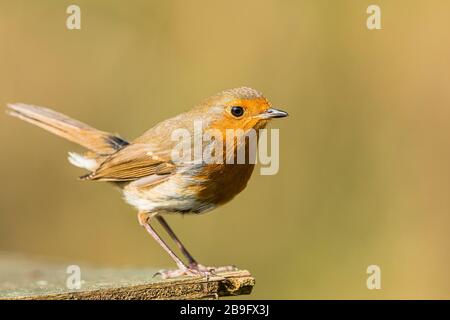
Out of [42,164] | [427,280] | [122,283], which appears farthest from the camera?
[42,164]

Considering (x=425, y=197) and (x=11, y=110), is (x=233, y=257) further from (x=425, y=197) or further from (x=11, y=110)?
(x=11, y=110)

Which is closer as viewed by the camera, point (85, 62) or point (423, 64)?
Answer: point (423, 64)

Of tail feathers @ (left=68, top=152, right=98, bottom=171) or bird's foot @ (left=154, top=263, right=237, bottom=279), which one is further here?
tail feathers @ (left=68, top=152, right=98, bottom=171)

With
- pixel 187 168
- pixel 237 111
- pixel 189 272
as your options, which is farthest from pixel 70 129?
pixel 189 272

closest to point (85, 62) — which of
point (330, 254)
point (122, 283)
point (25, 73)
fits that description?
point (25, 73)

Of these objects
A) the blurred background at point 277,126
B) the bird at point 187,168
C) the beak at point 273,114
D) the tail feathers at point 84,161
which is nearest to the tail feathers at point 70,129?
the tail feathers at point 84,161

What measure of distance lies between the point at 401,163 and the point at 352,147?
493mm

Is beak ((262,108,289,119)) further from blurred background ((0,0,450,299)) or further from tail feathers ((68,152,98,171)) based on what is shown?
blurred background ((0,0,450,299))

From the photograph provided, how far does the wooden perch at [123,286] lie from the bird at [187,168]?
0.32 metres

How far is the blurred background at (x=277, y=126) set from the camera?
7633 millimetres

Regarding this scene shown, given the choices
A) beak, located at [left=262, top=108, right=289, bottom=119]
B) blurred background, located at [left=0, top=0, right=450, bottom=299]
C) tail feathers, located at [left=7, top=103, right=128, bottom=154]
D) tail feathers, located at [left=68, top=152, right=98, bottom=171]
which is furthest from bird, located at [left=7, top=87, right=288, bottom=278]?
blurred background, located at [left=0, top=0, right=450, bottom=299]

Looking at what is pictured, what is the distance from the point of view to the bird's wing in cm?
550

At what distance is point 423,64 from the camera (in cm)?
761
